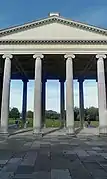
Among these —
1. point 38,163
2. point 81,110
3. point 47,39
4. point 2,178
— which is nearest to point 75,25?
point 47,39

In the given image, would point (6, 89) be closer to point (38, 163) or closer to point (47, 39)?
point (47, 39)

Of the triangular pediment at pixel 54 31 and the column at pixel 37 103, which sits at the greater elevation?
the triangular pediment at pixel 54 31

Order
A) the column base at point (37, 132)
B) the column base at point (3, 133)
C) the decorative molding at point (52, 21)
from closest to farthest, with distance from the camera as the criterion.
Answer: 1. the column base at point (3, 133)
2. the column base at point (37, 132)
3. the decorative molding at point (52, 21)

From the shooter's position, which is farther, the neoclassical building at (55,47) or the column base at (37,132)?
the neoclassical building at (55,47)

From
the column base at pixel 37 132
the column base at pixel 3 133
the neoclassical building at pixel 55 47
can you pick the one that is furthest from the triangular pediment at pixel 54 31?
the column base at pixel 3 133

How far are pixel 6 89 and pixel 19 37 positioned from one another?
867 cm

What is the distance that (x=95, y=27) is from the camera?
3456 centimetres

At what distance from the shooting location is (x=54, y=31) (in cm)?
3516

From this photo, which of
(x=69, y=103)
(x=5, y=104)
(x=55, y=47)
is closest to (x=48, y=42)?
(x=55, y=47)

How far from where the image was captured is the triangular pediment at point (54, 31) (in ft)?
113

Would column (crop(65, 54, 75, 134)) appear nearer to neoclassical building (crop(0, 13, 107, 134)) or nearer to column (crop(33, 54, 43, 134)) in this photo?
neoclassical building (crop(0, 13, 107, 134))

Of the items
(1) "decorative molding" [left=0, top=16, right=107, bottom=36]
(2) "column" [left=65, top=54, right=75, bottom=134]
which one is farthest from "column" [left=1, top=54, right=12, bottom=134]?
(2) "column" [left=65, top=54, right=75, bottom=134]

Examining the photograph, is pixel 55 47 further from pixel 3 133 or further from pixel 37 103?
pixel 3 133

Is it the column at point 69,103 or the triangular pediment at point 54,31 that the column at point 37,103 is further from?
the triangular pediment at point 54,31
